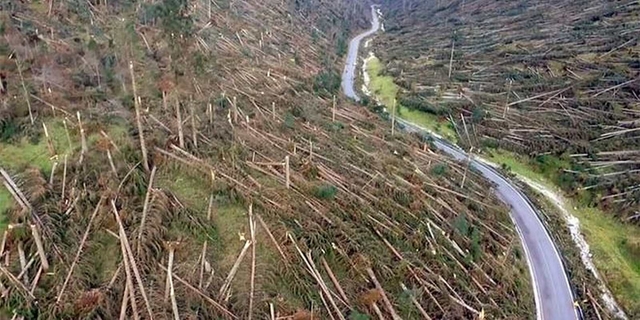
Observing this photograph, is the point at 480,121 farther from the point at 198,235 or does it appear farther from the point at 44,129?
the point at 44,129

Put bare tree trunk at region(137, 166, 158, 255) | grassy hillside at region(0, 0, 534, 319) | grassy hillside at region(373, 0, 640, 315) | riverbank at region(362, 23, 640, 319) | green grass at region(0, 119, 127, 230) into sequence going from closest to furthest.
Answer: grassy hillside at region(0, 0, 534, 319) → bare tree trunk at region(137, 166, 158, 255) → green grass at region(0, 119, 127, 230) → riverbank at region(362, 23, 640, 319) → grassy hillside at region(373, 0, 640, 315)

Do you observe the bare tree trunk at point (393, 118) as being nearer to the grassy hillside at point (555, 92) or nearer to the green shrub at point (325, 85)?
the grassy hillside at point (555, 92)

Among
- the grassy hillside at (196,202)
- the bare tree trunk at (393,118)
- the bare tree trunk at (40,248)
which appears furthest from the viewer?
the bare tree trunk at (393,118)

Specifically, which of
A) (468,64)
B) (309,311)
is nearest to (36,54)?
(309,311)

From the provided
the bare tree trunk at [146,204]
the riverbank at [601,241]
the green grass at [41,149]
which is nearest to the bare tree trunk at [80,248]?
the bare tree trunk at [146,204]

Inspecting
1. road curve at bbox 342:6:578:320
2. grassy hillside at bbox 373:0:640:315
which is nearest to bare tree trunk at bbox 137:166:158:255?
road curve at bbox 342:6:578:320

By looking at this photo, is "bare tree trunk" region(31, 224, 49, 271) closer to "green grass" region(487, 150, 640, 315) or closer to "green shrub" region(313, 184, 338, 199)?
"green shrub" region(313, 184, 338, 199)
